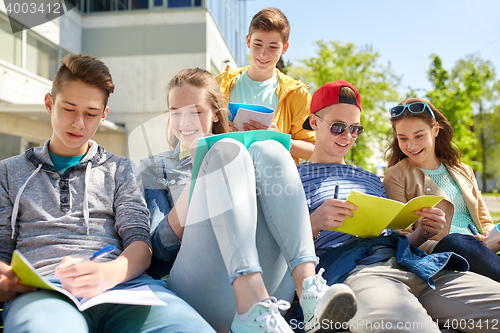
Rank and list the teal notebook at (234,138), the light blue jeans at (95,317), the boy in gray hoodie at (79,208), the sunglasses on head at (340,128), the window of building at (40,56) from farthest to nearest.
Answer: the window of building at (40,56) < the sunglasses on head at (340,128) < the teal notebook at (234,138) < the boy in gray hoodie at (79,208) < the light blue jeans at (95,317)

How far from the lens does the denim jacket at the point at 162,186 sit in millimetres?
1988

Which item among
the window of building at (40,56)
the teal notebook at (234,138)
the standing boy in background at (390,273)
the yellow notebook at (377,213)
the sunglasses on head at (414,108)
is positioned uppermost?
the window of building at (40,56)

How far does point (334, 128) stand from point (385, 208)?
761 millimetres

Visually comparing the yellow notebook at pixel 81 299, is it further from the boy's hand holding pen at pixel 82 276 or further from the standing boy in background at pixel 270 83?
the standing boy in background at pixel 270 83

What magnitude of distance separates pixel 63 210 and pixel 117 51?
49.5ft

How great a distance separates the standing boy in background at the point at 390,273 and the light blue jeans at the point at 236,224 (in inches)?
12.4

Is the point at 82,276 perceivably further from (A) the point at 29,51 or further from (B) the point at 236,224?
(A) the point at 29,51

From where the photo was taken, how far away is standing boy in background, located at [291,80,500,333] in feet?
5.40

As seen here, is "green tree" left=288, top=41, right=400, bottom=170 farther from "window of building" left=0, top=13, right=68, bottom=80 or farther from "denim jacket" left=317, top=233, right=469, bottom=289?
"denim jacket" left=317, top=233, right=469, bottom=289

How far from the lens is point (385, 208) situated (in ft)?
5.85

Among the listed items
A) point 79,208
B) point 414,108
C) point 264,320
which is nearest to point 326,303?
point 264,320

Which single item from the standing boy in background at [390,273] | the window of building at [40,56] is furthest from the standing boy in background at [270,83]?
the window of building at [40,56]

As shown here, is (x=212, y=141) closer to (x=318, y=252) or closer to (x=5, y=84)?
(x=318, y=252)

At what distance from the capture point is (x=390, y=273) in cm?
189
